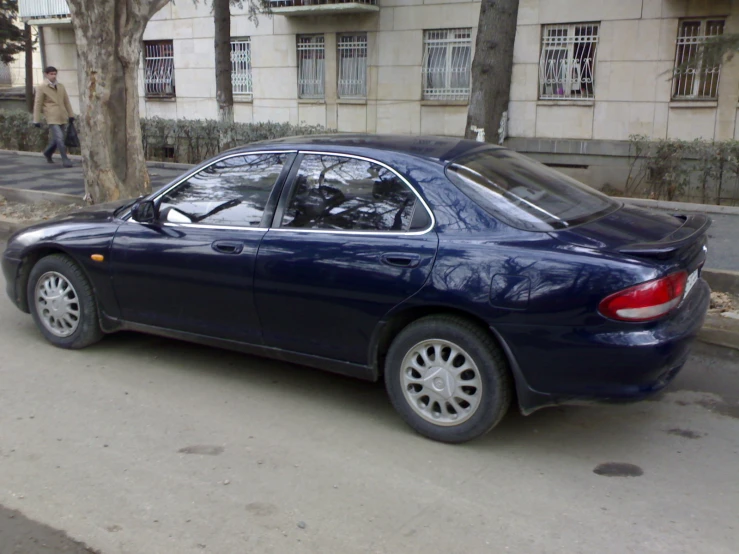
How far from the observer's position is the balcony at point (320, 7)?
54.2ft

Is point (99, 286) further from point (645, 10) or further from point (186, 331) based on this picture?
point (645, 10)

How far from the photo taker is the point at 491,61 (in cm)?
1107

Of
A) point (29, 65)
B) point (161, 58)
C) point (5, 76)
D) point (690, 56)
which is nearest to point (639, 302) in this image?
point (690, 56)

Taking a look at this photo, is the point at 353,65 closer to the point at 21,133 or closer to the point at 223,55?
the point at 223,55

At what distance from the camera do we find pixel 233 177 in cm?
500

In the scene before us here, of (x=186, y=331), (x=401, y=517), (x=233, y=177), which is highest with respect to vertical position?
(x=233, y=177)

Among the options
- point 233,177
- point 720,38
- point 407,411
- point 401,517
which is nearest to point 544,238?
point 407,411

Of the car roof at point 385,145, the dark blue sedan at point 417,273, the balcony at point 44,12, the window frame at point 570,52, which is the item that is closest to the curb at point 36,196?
the dark blue sedan at point 417,273

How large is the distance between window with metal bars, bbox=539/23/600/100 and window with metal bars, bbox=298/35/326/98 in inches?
217

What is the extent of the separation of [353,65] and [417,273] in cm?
1445

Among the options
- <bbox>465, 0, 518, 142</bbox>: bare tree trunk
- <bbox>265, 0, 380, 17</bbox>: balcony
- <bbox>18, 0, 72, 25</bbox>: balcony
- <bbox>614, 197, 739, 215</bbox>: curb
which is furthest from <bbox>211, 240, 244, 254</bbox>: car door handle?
<bbox>18, 0, 72, 25</bbox>: balcony

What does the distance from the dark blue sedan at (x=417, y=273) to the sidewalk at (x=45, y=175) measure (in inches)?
285

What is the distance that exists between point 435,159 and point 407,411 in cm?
147

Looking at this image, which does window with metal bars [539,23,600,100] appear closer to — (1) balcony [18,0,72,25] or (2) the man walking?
(2) the man walking
